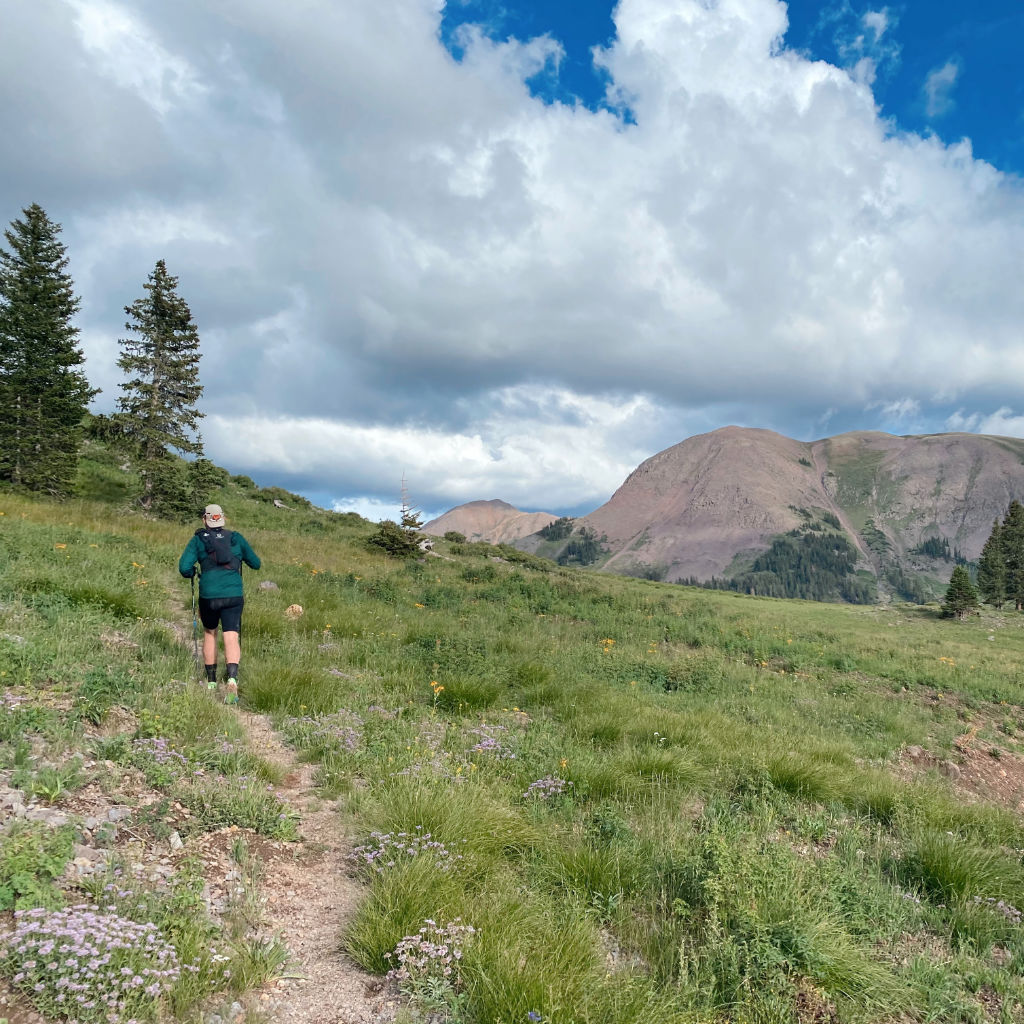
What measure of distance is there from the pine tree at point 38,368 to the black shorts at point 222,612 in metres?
18.3

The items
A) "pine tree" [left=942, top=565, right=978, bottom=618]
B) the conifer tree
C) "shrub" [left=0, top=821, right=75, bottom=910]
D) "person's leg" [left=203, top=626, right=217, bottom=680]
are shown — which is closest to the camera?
"shrub" [left=0, top=821, right=75, bottom=910]

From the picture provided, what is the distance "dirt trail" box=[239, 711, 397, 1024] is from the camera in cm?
312

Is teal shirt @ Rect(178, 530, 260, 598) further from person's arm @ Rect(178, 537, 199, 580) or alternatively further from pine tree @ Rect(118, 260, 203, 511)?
pine tree @ Rect(118, 260, 203, 511)

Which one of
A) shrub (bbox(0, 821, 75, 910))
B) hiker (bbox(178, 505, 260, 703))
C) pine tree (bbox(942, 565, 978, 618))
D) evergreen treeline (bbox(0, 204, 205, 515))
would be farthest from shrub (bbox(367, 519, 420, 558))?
pine tree (bbox(942, 565, 978, 618))

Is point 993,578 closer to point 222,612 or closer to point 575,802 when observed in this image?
point 575,802

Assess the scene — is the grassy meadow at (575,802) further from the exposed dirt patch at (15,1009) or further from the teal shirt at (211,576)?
the teal shirt at (211,576)

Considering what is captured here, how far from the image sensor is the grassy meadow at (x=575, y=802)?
344 centimetres

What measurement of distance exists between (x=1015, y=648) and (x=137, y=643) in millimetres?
39555

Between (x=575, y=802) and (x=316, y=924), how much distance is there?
2.87m

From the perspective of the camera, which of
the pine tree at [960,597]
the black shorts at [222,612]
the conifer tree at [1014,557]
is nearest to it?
the black shorts at [222,612]

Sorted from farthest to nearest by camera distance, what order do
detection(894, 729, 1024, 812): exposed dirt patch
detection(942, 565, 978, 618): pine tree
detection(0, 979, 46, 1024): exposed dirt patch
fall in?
1. detection(942, 565, 978, 618): pine tree
2. detection(894, 729, 1024, 812): exposed dirt patch
3. detection(0, 979, 46, 1024): exposed dirt patch

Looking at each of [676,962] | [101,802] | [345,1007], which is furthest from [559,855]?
[101,802]

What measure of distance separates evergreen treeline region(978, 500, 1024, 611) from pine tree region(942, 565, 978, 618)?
22.4 m

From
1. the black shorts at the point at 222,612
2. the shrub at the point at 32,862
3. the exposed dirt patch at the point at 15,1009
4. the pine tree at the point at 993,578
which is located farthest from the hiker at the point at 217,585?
the pine tree at the point at 993,578
